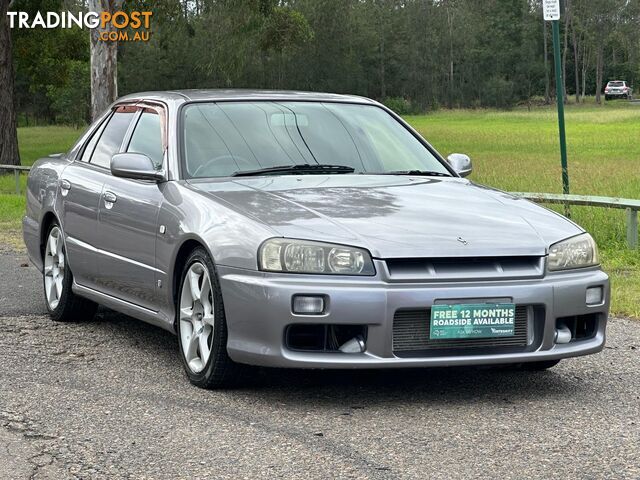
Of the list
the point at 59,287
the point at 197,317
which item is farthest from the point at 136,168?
the point at 59,287

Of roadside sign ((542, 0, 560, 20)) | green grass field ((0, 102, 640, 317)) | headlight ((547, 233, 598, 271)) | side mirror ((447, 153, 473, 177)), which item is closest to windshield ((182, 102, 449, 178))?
side mirror ((447, 153, 473, 177))

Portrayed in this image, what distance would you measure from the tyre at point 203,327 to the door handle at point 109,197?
1.10m

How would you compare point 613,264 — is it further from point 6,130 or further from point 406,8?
point 406,8

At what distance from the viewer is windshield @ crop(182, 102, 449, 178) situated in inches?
262

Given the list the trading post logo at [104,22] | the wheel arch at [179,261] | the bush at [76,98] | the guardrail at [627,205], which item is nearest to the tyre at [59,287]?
the wheel arch at [179,261]

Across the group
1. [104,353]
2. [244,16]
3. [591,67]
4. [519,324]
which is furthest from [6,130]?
[591,67]

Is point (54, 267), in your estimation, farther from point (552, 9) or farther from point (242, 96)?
point (552, 9)

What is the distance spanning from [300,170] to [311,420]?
1.78 m

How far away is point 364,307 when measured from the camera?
5254 millimetres

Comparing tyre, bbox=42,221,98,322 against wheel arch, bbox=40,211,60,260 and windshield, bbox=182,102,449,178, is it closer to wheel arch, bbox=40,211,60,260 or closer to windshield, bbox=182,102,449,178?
wheel arch, bbox=40,211,60,260

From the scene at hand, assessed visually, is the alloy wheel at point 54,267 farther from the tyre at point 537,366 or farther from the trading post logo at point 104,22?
the trading post logo at point 104,22

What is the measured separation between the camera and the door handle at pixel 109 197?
701 cm

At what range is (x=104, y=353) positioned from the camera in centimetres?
695

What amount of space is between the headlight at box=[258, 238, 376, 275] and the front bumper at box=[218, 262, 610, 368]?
4 centimetres
